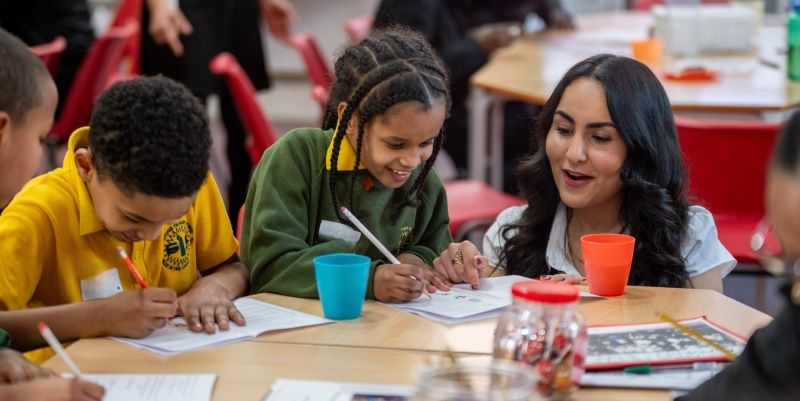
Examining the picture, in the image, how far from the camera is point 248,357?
66.3 inches

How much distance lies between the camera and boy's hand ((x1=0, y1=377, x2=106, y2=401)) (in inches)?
57.9

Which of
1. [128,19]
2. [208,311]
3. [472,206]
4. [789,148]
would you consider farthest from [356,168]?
[128,19]

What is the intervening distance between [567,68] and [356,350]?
2.80m

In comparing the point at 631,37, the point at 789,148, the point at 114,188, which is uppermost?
Answer: the point at 789,148

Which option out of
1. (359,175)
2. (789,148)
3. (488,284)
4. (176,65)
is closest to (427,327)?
(488,284)

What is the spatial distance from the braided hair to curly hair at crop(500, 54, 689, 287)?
32cm

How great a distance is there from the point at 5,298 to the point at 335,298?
1.80 feet

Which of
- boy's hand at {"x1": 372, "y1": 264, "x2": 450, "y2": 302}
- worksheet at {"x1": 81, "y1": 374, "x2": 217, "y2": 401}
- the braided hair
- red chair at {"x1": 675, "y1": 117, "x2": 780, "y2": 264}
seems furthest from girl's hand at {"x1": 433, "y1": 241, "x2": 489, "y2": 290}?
red chair at {"x1": 675, "y1": 117, "x2": 780, "y2": 264}

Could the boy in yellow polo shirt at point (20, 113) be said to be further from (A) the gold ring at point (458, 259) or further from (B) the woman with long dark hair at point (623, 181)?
(B) the woman with long dark hair at point (623, 181)

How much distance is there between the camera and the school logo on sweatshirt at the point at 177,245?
2102 mm

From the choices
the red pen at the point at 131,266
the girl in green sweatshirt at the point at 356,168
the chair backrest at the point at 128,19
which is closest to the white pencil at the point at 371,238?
the girl in green sweatshirt at the point at 356,168

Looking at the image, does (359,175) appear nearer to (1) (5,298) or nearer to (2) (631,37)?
(1) (5,298)

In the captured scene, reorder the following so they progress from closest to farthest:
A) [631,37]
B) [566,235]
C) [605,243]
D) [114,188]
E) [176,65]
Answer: [114,188] < [605,243] < [566,235] < [176,65] < [631,37]

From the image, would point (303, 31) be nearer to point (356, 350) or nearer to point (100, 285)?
point (100, 285)
